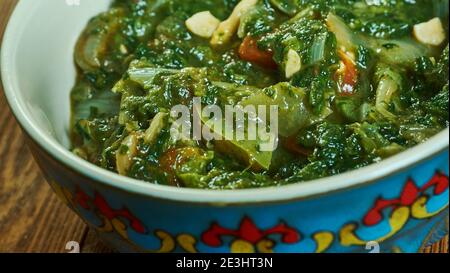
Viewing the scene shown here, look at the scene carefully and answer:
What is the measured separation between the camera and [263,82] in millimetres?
2445

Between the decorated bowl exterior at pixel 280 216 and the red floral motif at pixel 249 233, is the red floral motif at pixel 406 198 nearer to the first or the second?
the decorated bowl exterior at pixel 280 216

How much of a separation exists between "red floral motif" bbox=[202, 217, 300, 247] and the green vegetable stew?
0.66ft

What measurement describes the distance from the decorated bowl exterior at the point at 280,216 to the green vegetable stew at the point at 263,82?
19 centimetres

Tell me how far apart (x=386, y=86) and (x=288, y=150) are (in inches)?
15.3

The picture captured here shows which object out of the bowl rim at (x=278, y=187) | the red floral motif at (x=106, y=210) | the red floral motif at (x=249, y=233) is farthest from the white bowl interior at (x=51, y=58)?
the red floral motif at (x=249, y=233)

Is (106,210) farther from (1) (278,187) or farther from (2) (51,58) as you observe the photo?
(2) (51,58)

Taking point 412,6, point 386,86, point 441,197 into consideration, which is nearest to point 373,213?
point 441,197

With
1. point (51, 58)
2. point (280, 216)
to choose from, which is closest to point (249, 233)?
point (280, 216)

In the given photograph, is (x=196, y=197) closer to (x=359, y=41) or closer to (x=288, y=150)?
(x=288, y=150)

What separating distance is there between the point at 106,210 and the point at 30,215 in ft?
3.13

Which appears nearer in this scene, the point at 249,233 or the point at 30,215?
the point at 249,233

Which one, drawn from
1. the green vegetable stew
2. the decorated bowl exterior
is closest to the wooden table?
the green vegetable stew

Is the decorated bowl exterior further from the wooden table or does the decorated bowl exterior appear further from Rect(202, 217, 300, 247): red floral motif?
the wooden table

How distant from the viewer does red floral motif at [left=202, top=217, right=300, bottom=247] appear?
5.92 feet
